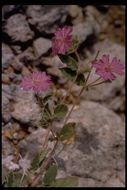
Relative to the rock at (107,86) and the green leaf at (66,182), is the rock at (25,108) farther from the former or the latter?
the green leaf at (66,182)

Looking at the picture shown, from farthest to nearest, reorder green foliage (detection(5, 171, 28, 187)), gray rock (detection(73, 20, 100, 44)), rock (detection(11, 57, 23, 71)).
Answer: gray rock (detection(73, 20, 100, 44)) → rock (detection(11, 57, 23, 71)) → green foliage (detection(5, 171, 28, 187))

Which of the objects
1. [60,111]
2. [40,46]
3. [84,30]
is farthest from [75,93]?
[60,111]

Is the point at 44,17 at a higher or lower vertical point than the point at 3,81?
higher

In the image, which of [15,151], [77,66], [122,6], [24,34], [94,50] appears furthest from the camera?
[122,6]

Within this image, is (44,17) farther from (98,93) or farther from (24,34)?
(98,93)

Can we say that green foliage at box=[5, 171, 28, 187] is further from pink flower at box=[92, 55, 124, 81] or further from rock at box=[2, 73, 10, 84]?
rock at box=[2, 73, 10, 84]

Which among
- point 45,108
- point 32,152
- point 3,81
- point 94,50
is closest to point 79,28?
point 94,50

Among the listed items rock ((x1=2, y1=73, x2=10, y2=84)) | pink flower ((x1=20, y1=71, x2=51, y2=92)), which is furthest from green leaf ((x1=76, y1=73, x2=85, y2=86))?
rock ((x1=2, y1=73, x2=10, y2=84))
